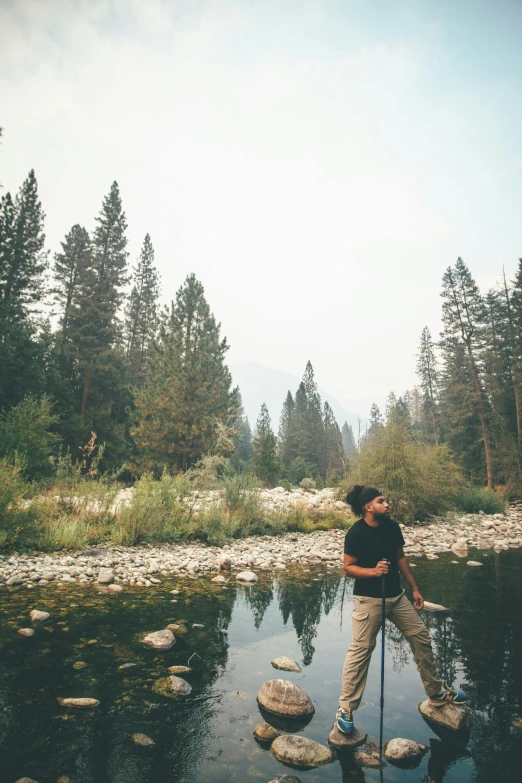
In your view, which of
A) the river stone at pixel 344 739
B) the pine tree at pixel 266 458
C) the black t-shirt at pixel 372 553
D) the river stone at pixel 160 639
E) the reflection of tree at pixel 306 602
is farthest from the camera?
the pine tree at pixel 266 458

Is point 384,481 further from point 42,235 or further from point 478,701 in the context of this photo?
point 42,235

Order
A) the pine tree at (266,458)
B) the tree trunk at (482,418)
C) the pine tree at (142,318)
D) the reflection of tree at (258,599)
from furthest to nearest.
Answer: the pine tree at (142,318), the pine tree at (266,458), the tree trunk at (482,418), the reflection of tree at (258,599)

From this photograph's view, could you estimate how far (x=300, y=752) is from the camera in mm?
2932

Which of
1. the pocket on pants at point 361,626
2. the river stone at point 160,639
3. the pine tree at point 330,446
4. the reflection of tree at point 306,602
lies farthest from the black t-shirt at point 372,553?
the pine tree at point 330,446

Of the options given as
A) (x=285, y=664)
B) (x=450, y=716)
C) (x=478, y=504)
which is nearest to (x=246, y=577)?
(x=285, y=664)

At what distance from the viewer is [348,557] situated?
334 cm

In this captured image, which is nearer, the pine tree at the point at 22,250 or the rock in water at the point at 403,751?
the rock in water at the point at 403,751

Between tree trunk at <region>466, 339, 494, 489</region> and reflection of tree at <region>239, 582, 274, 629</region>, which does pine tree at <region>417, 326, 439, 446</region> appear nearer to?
tree trunk at <region>466, 339, 494, 489</region>

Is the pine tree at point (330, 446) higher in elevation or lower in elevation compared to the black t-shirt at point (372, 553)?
higher

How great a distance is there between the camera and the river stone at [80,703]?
336 centimetres

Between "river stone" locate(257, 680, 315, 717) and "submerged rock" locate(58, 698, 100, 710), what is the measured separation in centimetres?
139

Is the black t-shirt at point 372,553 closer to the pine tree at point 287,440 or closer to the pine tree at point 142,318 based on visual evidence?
the pine tree at point 142,318

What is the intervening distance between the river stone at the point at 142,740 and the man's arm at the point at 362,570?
1.86 metres

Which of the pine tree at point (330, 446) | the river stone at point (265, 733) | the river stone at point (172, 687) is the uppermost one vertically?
the pine tree at point (330, 446)
